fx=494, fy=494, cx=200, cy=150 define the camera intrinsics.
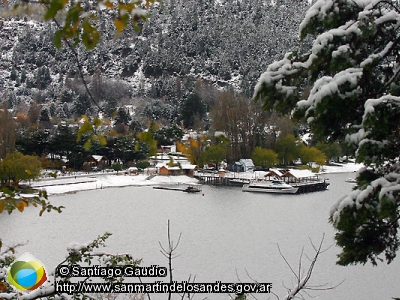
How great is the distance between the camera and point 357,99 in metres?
2.98

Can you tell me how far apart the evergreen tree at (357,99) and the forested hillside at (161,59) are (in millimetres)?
50172

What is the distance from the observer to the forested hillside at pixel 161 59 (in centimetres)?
6291

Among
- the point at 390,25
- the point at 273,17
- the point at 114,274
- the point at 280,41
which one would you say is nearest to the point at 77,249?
the point at 114,274

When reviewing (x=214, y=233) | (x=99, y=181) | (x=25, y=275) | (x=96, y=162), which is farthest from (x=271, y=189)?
(x=25, y=275)

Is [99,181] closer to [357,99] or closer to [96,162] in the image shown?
[96,162]

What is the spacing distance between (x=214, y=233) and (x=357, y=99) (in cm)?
1181

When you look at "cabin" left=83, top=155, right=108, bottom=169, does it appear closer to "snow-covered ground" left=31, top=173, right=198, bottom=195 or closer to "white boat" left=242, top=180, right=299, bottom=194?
"snow-covered ground" left=31, top=173, right=198, bottom=195

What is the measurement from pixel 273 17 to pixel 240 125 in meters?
60.3

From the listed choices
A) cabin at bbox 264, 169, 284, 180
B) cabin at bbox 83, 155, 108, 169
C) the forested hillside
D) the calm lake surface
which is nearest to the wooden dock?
the calm lake surface

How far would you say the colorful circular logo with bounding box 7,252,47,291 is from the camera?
335 cm

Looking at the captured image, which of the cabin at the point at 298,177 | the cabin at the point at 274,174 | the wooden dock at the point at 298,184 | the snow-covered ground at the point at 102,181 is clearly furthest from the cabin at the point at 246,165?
the cabin at the point at 298,177

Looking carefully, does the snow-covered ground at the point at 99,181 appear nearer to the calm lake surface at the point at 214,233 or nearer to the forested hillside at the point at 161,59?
the calm lake surface at the point at 214,233

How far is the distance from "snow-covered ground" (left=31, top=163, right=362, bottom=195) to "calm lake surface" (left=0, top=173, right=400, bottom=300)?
1396mm

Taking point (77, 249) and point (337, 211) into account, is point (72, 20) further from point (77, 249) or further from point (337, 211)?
point (77, 249)
